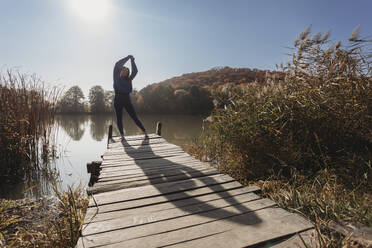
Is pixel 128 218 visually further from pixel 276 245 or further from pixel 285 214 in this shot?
pixel 285 214

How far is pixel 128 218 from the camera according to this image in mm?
1641

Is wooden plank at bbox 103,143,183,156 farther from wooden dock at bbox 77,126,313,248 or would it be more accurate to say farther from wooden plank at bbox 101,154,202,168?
wooden dock at bbox 77,126,313,248

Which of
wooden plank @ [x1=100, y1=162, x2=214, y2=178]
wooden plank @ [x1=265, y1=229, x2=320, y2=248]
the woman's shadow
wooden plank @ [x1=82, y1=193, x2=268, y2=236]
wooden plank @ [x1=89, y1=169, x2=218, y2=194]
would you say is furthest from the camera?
wooden plank @ [x1=100, y1=162, x2=214, y2=178]

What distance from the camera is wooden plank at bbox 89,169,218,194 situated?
223 cm

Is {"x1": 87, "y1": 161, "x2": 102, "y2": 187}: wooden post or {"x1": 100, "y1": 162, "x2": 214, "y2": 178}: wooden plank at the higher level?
{"x1": 100, "y1": 162, "x2": 214, "y2": 178}: wooden plank

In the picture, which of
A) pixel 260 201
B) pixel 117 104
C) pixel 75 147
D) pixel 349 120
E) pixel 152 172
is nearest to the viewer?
pixel 260 201

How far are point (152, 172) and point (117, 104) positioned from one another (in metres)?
2.61

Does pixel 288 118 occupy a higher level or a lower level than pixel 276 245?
higher

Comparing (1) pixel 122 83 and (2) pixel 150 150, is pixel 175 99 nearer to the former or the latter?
(1) pixel 122 83

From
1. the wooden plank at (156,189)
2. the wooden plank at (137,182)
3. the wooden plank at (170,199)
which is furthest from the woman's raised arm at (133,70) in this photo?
the wooden plank at (170,199)

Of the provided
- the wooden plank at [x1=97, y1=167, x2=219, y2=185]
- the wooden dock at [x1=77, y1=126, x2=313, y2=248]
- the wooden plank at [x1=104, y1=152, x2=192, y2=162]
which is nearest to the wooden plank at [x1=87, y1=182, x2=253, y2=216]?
the wooden dock at [x1=77, y1=126, x2=313, y2=248]

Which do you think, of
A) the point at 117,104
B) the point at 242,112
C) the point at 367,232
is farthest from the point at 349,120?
the point at 117,104

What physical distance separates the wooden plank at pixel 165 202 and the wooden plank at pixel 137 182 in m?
0.41

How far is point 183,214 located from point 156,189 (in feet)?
1.98
